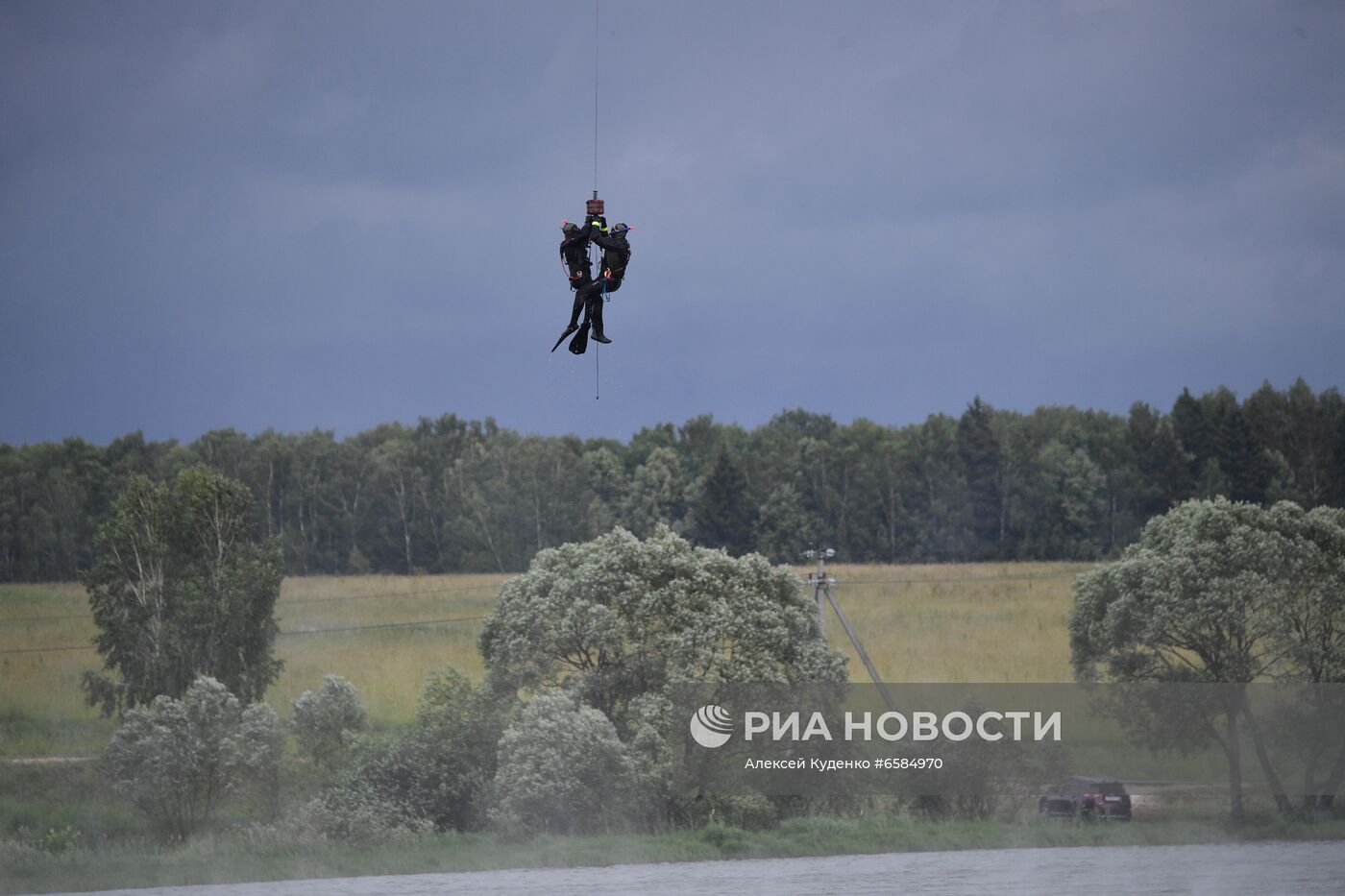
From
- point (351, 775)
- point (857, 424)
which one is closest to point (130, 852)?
point (351, 775)

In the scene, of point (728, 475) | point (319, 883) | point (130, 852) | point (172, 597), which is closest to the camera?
point (319, 883)

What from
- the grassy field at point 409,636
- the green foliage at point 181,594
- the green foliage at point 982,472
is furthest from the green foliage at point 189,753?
the green foliage at point 982,472

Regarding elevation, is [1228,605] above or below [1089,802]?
above

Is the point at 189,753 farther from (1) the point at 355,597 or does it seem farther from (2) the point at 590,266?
(2) the point at 590,266

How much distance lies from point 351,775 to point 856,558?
25389 millimetres

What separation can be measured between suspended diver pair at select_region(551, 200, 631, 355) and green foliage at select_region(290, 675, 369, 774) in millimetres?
22064

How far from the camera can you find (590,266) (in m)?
16.0

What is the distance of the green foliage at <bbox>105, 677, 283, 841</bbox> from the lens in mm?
34781

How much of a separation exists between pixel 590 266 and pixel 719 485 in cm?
3909

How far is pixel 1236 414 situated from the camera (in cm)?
5544

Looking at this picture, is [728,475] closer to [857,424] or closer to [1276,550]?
[857,424]

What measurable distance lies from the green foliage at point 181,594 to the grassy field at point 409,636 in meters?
1.10

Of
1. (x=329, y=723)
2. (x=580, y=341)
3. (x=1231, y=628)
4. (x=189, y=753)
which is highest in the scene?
(x=580, y=341)

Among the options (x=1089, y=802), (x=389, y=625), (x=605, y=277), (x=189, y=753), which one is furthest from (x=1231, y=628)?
(x=389, y=625)
